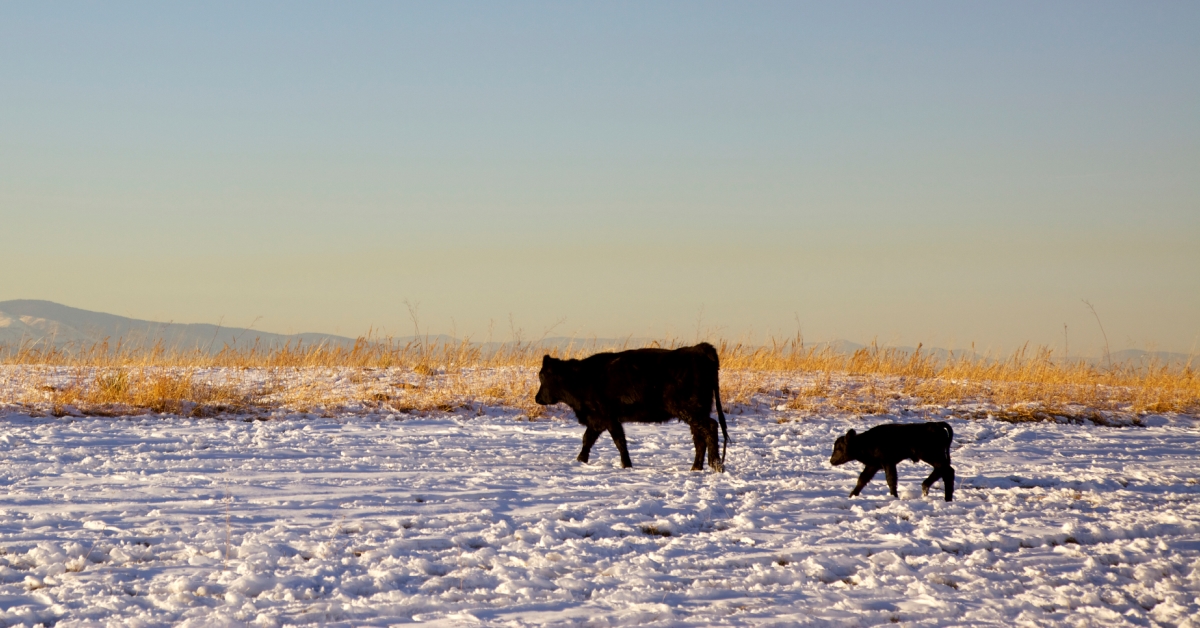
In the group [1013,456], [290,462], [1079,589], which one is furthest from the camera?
[1013,456]

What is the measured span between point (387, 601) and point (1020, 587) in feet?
10.7

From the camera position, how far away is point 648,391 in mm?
8773

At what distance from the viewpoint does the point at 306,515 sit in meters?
6.40

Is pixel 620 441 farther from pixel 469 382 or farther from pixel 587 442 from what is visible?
pixel 469 382

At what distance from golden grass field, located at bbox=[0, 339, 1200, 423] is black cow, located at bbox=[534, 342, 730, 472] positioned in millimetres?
3822

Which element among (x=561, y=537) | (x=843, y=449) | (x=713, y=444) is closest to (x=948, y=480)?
(x=843, y=449)

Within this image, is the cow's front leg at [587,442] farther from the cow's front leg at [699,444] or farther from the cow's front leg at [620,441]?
the cow's front leg at [699,444]

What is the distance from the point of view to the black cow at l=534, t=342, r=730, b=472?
860 centimetres

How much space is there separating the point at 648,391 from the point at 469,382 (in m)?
6.95

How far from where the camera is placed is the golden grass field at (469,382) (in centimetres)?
1316

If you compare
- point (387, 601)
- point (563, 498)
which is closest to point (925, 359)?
point (563, 498)

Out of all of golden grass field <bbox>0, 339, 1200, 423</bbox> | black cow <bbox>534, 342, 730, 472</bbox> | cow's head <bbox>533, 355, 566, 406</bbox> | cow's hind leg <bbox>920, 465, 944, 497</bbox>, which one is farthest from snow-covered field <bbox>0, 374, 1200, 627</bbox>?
golden grass field <bbox>0, 339, 1200, 423</bbox>

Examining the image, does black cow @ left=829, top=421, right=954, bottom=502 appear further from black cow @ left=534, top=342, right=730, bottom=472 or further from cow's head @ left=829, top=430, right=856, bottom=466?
black cow @ left=534, top=342, right=730, bottom=472

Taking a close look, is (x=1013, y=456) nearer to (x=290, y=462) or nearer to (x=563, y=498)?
(x=563, y=498)
